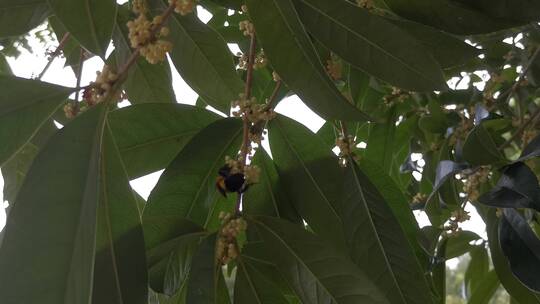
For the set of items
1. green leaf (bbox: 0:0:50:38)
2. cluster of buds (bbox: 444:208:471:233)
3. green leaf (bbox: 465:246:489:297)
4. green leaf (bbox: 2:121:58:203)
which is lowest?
green leaf (bbox: 465:246:489:297)

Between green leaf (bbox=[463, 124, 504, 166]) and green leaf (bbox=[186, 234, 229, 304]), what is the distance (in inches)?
17.7

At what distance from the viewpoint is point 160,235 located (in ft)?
3.02

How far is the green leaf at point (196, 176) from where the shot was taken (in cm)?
97

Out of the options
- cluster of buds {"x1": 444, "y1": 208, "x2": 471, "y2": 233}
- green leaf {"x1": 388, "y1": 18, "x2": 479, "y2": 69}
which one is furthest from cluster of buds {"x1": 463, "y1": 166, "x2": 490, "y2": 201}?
green leaf {"x1": 388, "y1": 18, "x2": 479, "y2": 69}

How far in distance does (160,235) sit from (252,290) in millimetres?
149

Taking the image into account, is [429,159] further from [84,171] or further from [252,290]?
[84,171]

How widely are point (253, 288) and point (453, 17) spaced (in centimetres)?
46

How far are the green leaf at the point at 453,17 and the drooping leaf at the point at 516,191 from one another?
0.23 metres

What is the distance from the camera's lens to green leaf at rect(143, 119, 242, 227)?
3.19 ft

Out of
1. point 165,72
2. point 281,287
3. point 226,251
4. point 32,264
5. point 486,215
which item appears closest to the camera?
point 32,264

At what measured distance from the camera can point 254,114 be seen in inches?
39.1

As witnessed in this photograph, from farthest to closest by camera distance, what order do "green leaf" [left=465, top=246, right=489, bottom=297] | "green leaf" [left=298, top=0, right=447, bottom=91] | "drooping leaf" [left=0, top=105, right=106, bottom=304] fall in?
"green leaf" [left=465, top=246, right=489, bottom=297] → "green leaf" [left=298, top=0, right=447, bottom=91] → "drooping leaf" [left=0, top=105, right=106, bottom=304]

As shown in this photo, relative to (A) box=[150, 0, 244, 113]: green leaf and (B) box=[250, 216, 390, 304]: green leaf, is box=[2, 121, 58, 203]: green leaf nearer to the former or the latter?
(A) box=[150, 0, 244, 113]: green leaf

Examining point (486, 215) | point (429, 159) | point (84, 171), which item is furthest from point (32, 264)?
point (429, 159)
